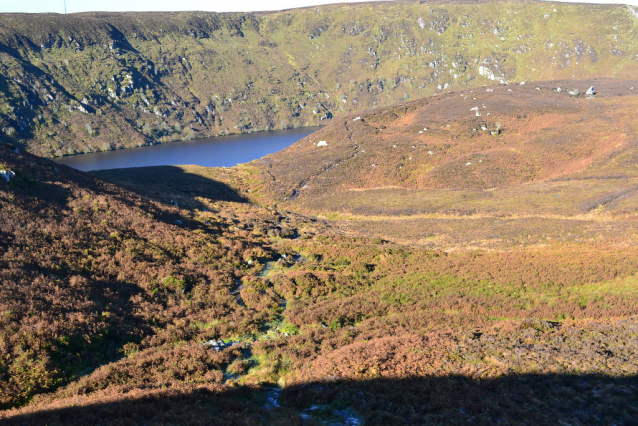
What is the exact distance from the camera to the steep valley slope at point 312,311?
12750 mm

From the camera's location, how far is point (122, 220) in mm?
29984

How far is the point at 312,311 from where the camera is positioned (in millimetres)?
21547

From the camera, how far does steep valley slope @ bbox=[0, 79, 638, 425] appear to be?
41.8 ft

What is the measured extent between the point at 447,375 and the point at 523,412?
9.39 feet

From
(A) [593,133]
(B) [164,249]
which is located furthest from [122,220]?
(A) [593,133]

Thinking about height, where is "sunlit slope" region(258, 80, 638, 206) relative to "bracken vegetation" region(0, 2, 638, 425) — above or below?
above

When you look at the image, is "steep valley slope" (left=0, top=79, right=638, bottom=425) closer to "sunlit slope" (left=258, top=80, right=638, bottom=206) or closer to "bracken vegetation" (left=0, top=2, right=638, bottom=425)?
"bracken vegetation" (left=0, top=2, right=638, bottom=425)

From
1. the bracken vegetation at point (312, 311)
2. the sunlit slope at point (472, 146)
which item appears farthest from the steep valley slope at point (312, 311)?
the sunlit slope at point (472, 146)

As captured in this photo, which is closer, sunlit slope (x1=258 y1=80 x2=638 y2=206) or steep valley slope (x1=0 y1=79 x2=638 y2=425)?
steep valley slope (x1=0 y1=79 x2=638 y2=425)

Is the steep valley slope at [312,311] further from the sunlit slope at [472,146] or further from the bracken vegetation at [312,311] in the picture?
the sunlit slope at [472,146]

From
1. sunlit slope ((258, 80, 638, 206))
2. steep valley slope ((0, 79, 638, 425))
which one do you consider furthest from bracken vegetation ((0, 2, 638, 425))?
sunlit slope ((258, 80, 638, 206))

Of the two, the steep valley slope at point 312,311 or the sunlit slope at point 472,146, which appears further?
the sunlit slope at point 472,146

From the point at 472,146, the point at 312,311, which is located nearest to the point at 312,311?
the point at 312,311

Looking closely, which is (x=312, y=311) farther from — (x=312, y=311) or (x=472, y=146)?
(x=472, y=146)
